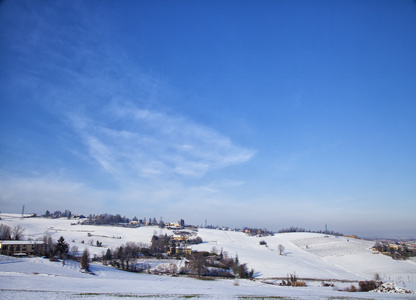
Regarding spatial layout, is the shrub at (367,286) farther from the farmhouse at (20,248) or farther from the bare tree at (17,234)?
the bare tree at (17,234)

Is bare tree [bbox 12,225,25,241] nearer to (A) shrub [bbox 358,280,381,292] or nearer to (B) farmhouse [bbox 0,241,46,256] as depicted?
(B) farmhouse [bbox 0,241,46,256]

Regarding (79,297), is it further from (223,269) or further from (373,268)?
(373,268)

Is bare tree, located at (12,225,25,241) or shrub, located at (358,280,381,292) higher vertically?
bare tree, located at (12,225,25,241)

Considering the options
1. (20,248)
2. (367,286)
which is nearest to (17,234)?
(20,248)

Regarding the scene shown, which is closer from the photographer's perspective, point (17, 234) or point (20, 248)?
point (20, 248)

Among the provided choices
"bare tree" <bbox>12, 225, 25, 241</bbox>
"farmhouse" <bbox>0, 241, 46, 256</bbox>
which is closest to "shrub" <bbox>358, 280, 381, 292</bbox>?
"farmhouse" <bbox>0, 241, 46, 256</bbox>

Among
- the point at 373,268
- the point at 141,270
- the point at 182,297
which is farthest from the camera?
the point at 373,268

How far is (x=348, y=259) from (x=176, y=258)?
55419mm

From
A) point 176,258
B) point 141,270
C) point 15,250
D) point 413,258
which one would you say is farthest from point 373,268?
point 15,250

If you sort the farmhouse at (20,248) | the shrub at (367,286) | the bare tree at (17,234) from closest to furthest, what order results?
the shrub at (367,286), the farmhouse at (20,248), the bare tree at (17,234)

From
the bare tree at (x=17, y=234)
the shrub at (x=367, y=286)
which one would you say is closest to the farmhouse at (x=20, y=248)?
the bare tree at (x=17, y=234)

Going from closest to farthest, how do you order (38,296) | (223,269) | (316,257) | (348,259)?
1. (38,296)
2. (223,269)
3. (348,259)
4. (316,257)

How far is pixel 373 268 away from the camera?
72.2 metres

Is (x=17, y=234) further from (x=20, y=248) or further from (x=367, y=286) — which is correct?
(x=367, y=286)
